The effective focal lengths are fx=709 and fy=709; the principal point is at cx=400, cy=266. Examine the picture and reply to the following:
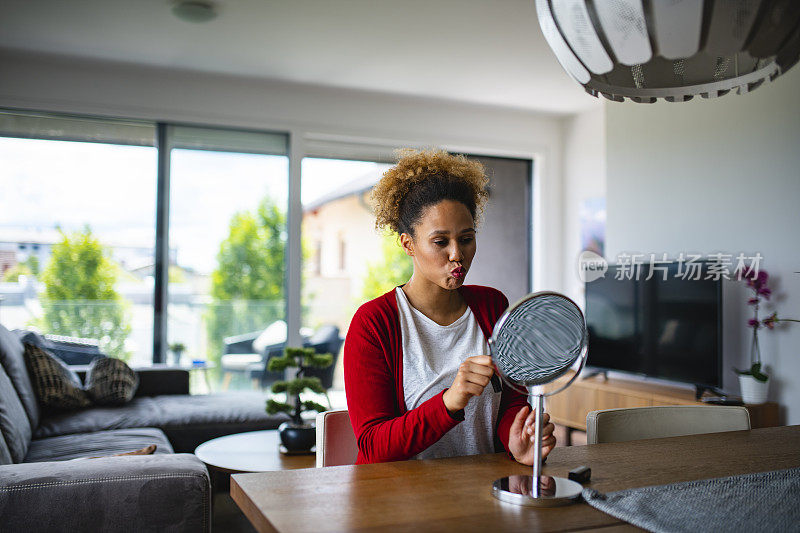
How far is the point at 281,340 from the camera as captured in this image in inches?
209

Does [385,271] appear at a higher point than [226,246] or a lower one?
lower

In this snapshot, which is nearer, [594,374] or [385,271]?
[594,374]

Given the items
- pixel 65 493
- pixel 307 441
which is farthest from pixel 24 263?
pixel 65 493

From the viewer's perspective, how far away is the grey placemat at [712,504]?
0.92 metres

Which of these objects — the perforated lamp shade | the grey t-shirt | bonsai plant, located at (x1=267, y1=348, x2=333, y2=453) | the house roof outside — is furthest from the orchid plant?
the house roof outside

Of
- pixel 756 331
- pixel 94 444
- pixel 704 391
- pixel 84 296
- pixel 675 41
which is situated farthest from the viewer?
pixel 84 296

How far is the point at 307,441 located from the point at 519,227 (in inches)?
146

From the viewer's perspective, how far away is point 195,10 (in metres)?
3.79

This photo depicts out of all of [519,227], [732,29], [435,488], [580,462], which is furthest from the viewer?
[519,227]

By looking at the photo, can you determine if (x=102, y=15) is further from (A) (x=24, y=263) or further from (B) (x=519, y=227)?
(B) (x=519, y=227)

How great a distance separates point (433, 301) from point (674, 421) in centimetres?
66

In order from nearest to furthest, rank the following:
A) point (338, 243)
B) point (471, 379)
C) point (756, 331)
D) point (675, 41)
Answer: point (675, 41)
point (471, 379)
point (756, 331)
point (338, 243)

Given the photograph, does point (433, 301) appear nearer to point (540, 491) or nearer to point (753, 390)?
point (540, 491)

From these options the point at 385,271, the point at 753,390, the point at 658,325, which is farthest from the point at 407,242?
the point at 385,271
